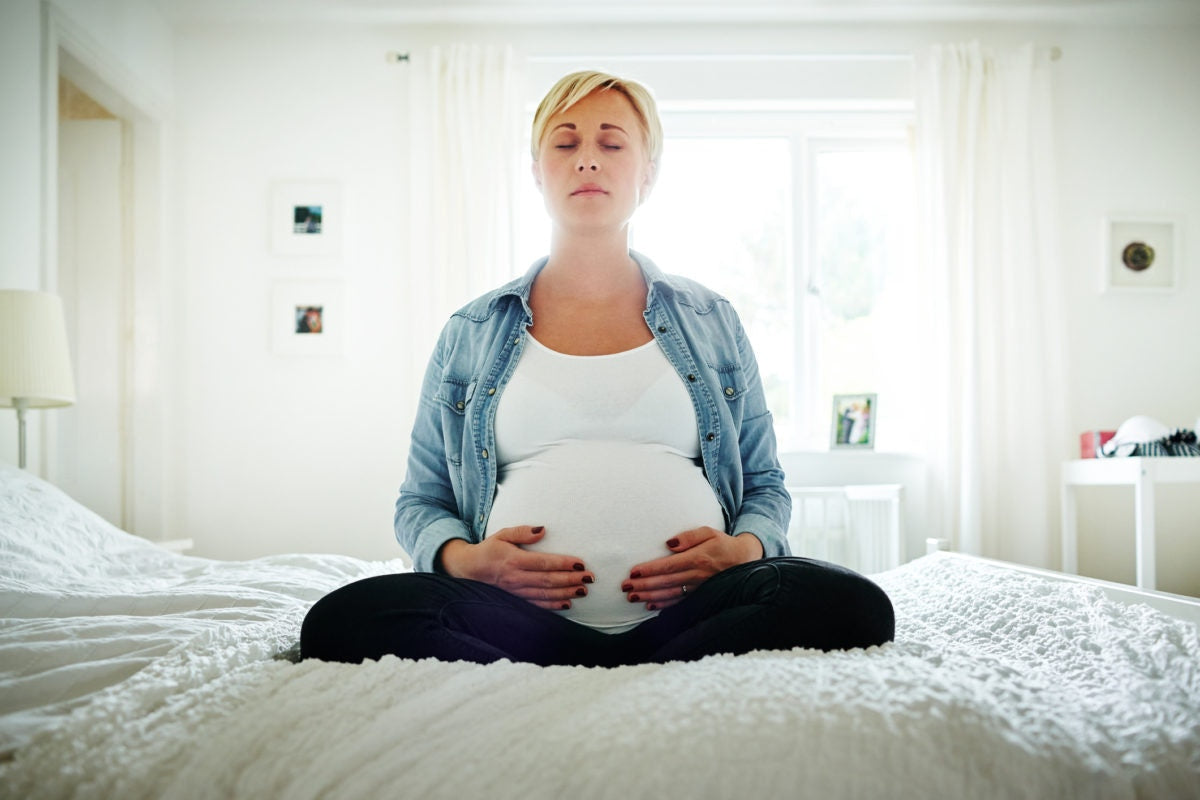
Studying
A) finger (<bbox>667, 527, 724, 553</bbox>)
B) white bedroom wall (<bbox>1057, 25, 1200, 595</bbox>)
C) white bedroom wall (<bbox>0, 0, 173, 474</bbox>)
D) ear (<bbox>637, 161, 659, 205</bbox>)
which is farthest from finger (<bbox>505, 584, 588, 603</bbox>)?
white bedroom wall (<bbox>1057, 25, 1200, 595</bbox>)

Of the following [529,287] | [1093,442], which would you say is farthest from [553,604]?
[1093,442]

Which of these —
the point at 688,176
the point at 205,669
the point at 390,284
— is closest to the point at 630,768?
the point at 205,669

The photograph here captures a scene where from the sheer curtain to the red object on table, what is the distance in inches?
12.7

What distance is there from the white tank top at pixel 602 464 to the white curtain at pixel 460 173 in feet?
7.41

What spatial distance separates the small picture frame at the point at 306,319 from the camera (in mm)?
3512

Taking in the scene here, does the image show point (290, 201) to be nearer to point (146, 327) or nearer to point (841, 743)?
point (146, 327)

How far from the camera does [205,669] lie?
830 mm

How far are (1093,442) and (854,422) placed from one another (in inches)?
33.9

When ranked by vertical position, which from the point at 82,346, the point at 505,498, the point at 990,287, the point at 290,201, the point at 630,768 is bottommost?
the point at 630,768

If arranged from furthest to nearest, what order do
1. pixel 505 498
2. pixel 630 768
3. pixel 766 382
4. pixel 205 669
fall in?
pixel 766 382, pixel 505 498, pixel 205 669, pixel 630 768

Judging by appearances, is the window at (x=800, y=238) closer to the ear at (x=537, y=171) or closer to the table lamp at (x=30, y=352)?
the table lamp at (x=30, y=352)

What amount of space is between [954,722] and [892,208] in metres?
3.41

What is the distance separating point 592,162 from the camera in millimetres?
1270

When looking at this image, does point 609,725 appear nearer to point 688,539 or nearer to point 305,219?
point 688,539
